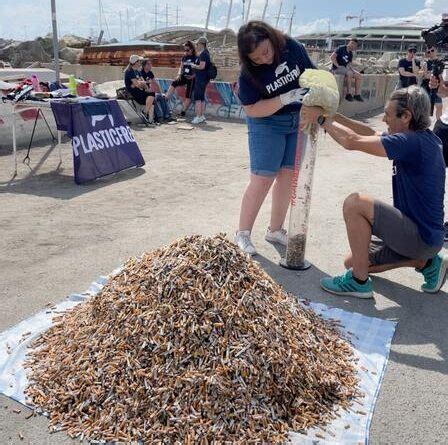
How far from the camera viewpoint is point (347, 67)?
14.4 meters

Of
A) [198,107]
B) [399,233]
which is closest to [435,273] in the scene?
[399,233]

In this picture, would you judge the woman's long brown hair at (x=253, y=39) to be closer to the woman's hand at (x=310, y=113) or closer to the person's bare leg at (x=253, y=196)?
the woman's hand at (x=310, y=113)

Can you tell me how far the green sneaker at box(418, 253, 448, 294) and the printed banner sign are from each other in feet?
15.3

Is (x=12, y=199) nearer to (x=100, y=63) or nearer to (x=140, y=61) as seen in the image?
(x=140, y=61)

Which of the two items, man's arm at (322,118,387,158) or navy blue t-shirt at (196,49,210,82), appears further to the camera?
navy blue t-shirt at (196,49,210,82)

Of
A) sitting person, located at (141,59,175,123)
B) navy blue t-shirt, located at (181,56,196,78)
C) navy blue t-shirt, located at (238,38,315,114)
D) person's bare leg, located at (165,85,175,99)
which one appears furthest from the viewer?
person's bare leg, located at (165,85,175,99)

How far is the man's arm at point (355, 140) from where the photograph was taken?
3.48 meters

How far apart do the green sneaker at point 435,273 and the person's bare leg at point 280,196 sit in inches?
53.6

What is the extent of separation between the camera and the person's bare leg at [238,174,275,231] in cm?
450

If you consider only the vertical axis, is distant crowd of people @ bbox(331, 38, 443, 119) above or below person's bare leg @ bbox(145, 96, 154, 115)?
above

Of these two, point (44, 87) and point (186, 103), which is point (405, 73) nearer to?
point (186, 103)

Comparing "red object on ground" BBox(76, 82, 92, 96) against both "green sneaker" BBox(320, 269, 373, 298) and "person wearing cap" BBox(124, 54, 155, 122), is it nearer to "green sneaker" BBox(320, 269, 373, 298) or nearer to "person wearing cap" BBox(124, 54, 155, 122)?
"person wearing cap" BBox(124, 54, 155, 122)

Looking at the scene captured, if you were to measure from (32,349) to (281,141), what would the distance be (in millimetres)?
2559

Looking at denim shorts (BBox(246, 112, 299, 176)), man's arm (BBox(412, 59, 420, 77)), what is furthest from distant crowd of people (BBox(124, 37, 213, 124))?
denim shorts (BBox(246, 112, 299, 176))
